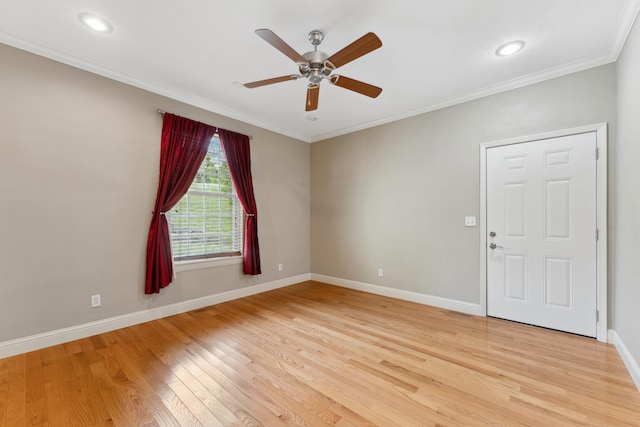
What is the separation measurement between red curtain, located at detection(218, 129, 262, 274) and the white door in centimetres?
331

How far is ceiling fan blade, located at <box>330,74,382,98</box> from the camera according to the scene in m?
2.30

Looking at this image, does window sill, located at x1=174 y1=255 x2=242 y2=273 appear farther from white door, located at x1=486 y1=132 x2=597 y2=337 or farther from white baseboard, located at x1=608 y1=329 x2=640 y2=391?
white baseboard, located at x1=608 y1=329 x2=640 y2=391

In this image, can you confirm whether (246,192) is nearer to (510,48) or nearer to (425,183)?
(425,183)

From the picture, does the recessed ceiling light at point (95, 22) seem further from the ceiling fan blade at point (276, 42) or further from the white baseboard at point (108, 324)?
the white baseboard at point (108, 324)

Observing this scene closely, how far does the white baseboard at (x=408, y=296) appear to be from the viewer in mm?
3445

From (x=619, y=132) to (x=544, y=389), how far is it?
8.09ft

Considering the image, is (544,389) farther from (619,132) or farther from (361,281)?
(361,281)

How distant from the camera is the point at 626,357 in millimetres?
2197

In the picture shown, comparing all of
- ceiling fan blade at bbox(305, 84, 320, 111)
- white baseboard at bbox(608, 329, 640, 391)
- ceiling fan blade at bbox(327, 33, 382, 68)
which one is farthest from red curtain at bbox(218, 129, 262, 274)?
white baseboard at bbox(608, 329, 640, 391)

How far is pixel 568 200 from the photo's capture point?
283cm

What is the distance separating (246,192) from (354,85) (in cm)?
245

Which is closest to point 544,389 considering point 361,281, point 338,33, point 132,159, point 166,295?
point 361,281

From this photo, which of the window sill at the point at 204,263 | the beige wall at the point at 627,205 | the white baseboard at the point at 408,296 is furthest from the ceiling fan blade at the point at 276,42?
the white baseboard at the point at 408,296

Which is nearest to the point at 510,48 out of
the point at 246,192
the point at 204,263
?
the point at 246,192
